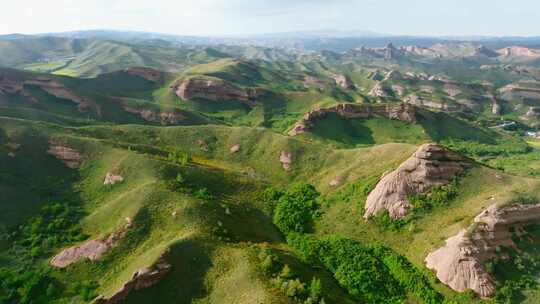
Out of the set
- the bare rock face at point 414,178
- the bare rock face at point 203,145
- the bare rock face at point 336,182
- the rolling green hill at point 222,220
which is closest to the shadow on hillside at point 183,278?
the rolling green hill at point 222,220

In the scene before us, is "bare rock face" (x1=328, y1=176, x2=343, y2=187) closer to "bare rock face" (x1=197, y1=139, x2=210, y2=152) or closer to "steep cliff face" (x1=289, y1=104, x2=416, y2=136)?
"bare rock face" (x1=197, y1=139, x2=210, y2=152)

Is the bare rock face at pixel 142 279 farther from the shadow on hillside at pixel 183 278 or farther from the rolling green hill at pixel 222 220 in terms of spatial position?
the shadow on hillside at pixel 183 278

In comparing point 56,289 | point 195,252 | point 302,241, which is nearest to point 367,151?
point 302,241

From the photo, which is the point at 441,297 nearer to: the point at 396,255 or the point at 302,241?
the point at 396,255

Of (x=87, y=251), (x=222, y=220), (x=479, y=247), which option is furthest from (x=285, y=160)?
Result: (x=87, y=251)

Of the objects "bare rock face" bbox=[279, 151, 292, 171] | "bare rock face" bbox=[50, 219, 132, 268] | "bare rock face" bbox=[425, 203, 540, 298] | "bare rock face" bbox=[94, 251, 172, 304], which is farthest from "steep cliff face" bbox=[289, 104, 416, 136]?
"bare rock face" bbox=[94, 251, 172, 304]

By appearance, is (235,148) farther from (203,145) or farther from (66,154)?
(66,154)
